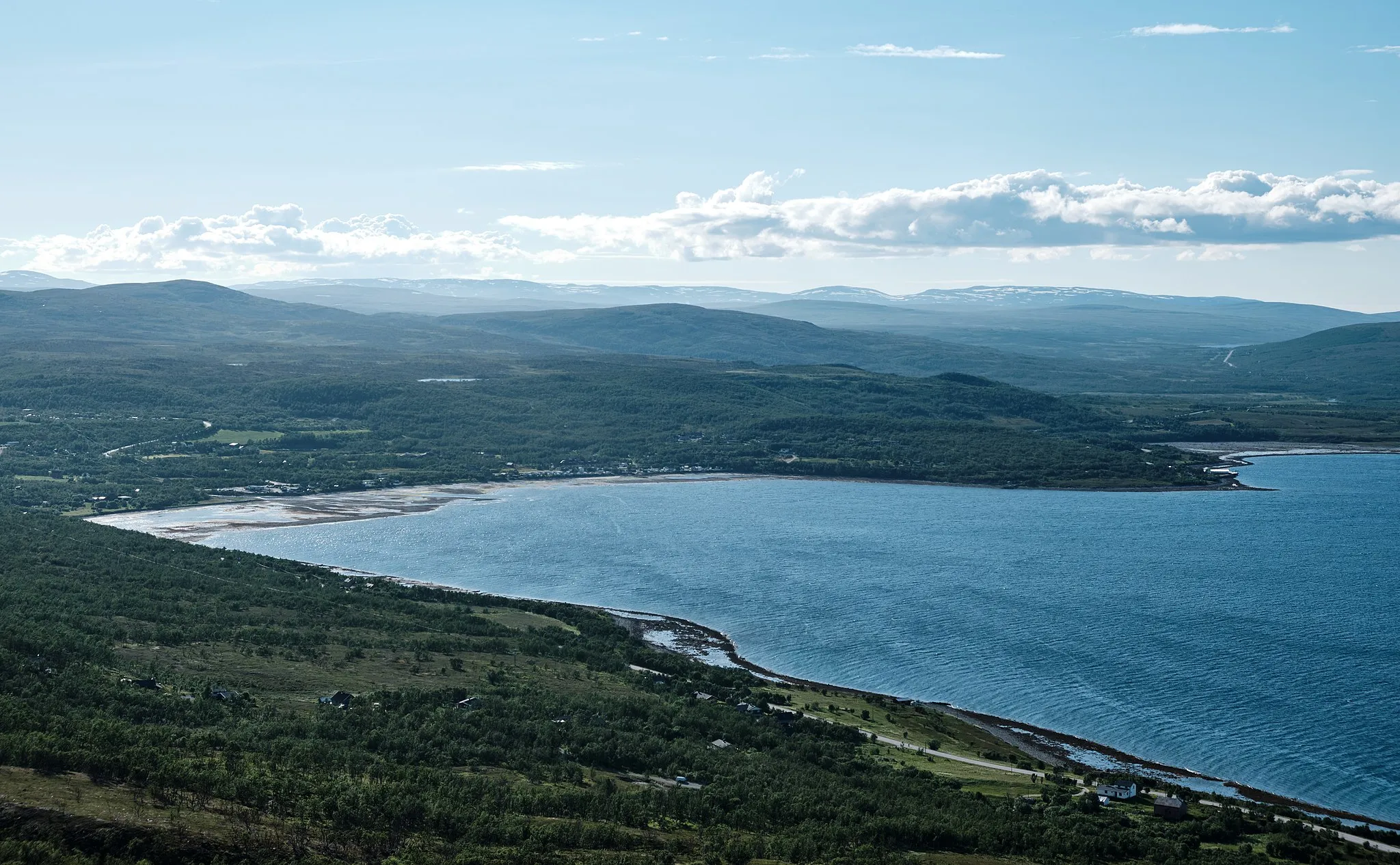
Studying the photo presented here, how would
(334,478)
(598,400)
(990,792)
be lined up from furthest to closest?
(598,400), (334,478), (990,792)

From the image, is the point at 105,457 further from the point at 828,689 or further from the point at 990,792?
the point at 990,792

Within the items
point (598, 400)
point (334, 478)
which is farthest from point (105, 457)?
point (598, 400)

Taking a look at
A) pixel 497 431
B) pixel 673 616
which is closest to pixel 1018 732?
pixel 673 616

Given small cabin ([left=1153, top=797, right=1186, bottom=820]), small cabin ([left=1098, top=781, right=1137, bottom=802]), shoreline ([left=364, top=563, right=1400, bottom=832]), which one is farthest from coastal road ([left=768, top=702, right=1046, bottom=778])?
small cabin ([left=1153, top=797, right=1186, bottom=820])

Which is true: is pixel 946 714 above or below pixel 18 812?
below

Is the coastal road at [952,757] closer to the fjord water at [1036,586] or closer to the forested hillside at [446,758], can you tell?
the forested hillside at [446,758]

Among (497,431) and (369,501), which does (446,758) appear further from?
(497,431)

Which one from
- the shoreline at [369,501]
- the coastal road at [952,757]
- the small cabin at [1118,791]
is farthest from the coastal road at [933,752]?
the shoreline at [369,501]
